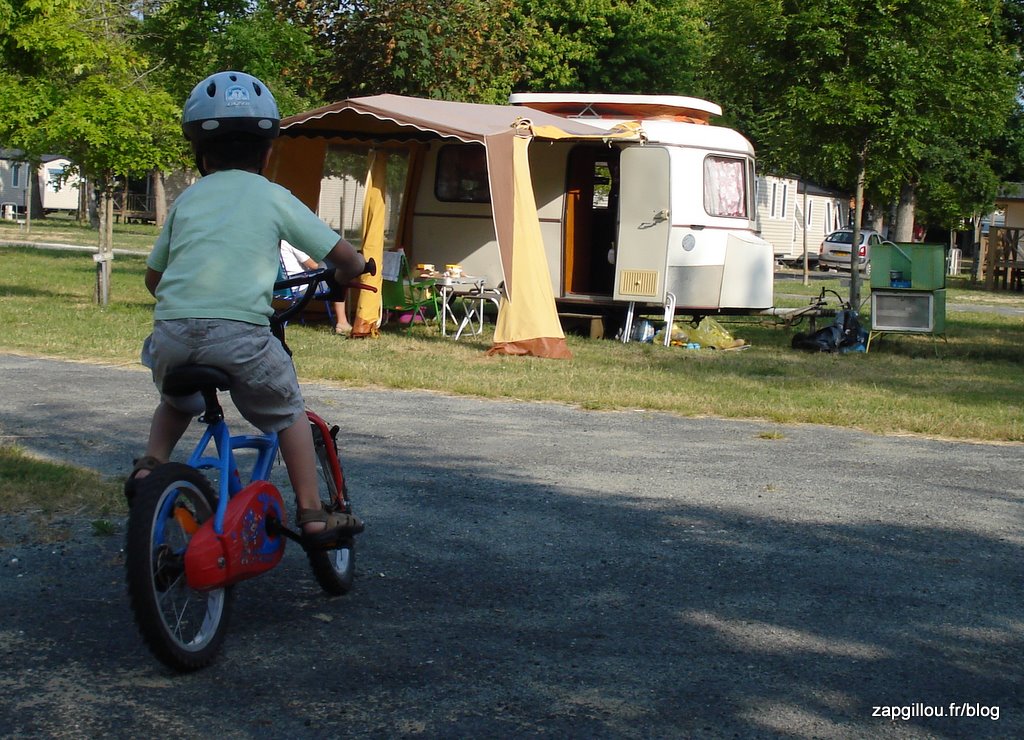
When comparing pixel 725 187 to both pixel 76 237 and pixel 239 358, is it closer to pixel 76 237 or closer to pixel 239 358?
pixel 239 358

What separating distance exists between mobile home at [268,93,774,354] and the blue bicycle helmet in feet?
32.4

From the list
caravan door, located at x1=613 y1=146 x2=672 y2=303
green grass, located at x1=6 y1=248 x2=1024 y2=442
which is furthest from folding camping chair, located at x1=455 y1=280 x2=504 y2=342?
caravan door, located at x1=613 y1=146 x2=672 y2=303

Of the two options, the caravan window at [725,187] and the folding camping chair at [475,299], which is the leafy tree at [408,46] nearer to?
the folding camping chair at [475,299]

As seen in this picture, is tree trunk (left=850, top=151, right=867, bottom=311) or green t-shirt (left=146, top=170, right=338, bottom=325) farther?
tree trunk (left=850, top=151, right=867, bottom=311)

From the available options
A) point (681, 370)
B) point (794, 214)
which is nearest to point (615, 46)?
point (794, 214)

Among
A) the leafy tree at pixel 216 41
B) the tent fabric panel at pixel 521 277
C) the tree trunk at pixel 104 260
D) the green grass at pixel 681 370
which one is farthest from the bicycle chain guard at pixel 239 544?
the leafy tree at pixel 216 41

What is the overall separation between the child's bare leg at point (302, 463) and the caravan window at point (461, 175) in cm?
1242

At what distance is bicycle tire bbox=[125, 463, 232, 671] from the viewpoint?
3.58 meters

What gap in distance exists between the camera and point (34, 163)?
18703 millimetres

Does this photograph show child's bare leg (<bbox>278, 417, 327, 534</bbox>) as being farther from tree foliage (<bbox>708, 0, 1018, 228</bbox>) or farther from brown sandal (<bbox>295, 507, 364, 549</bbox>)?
tree foliage (<bbox>708, 0, 1018, 228</bbox>)

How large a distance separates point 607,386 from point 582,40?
25.3 m

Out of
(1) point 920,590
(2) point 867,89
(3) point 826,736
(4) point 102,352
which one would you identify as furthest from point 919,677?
(2) point 867,89

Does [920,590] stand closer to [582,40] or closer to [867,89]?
[867,89]

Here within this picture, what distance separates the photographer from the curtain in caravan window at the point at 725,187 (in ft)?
51.6
